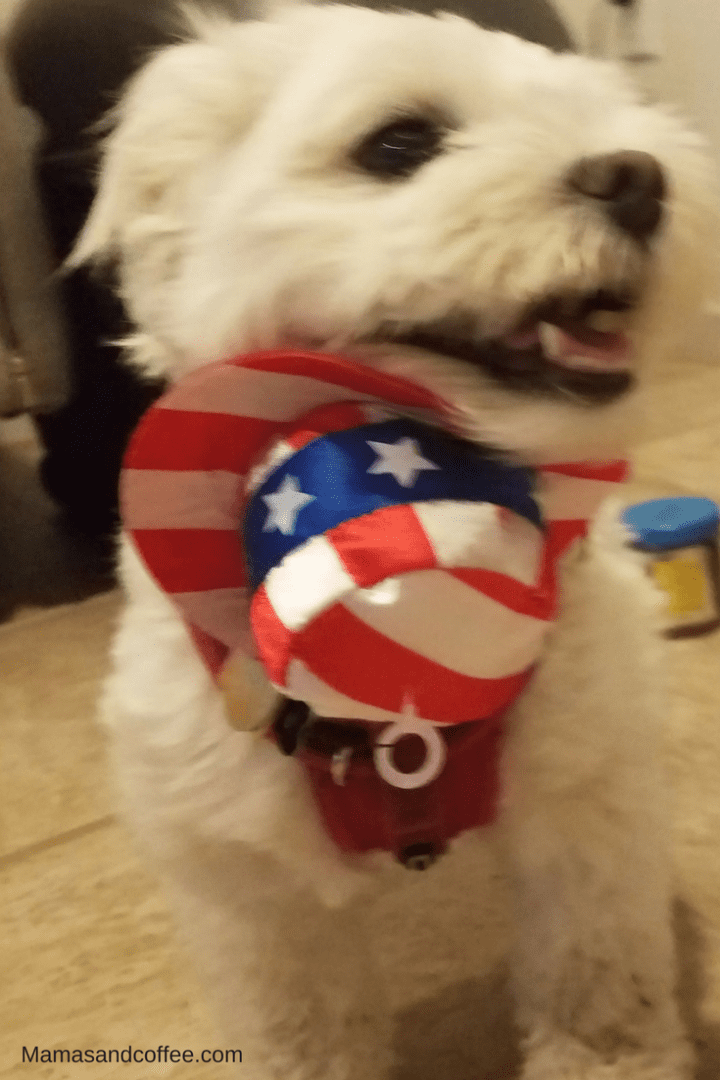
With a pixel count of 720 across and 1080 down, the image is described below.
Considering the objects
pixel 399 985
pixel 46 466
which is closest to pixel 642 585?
pixel 399 985

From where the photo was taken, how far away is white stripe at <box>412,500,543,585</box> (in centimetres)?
41

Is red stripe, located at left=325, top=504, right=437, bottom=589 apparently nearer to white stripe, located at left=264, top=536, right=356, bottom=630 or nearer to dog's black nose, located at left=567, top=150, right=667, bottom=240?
white stripe, located at left=264, top=536, right=356, bottom=630

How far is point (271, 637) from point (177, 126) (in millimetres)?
330

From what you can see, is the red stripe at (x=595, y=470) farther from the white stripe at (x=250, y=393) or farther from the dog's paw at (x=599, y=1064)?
the dog's paw at (x=599, y=1064)

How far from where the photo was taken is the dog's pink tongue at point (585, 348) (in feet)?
1.53

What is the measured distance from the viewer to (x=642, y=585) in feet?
2.33

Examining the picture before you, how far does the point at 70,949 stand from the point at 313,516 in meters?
0.62

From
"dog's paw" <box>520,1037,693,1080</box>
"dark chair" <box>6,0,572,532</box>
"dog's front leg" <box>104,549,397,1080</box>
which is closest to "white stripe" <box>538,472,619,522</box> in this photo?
"dog's front leg" <box>104,549,397,1080</box>

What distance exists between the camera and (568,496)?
520 millimetres

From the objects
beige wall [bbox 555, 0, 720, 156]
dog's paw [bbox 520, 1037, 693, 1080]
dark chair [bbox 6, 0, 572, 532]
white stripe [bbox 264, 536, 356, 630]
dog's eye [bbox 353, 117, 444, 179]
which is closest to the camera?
white stripe [bbox 264, 536, 356, 630]

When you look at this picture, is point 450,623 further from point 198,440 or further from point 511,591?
point 198,440

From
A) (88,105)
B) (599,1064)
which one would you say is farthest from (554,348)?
(88,105)

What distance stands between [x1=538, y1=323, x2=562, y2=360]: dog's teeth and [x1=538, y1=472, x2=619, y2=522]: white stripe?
0.07 meters

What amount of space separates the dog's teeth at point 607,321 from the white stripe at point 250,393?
0.12 m
